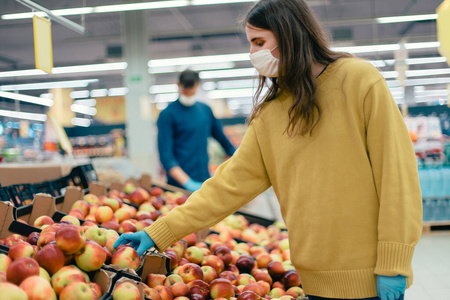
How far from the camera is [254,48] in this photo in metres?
1.56

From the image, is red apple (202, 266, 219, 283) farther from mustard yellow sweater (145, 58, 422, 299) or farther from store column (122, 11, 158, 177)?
store column (122, 11, 158, 177)

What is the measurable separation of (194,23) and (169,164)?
9480 millimetres

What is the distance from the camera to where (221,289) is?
6.37ft

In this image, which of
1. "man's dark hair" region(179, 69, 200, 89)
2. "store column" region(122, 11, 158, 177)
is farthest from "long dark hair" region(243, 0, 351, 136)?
"store column" region(122, 11, 158, 177)

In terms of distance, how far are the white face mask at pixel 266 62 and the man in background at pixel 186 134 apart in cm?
215

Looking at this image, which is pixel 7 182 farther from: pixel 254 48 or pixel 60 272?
pixel 254 48

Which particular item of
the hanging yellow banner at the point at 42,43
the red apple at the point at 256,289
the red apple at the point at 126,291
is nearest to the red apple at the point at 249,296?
the red apple at the point at 256,289

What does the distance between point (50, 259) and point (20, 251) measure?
0.52 ft

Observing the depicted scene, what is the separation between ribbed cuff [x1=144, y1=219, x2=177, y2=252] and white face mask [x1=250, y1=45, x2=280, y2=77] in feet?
2.31

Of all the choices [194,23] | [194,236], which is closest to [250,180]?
[194,236]

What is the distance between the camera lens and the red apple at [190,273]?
2.00 m

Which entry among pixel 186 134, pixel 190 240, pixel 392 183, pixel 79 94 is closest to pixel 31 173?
pixel 186 134

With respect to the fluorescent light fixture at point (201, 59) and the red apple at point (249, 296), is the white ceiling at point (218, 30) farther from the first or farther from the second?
the red apple at point (249, 296)

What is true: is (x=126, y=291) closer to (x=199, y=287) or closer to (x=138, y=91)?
(x=199, y=287)
